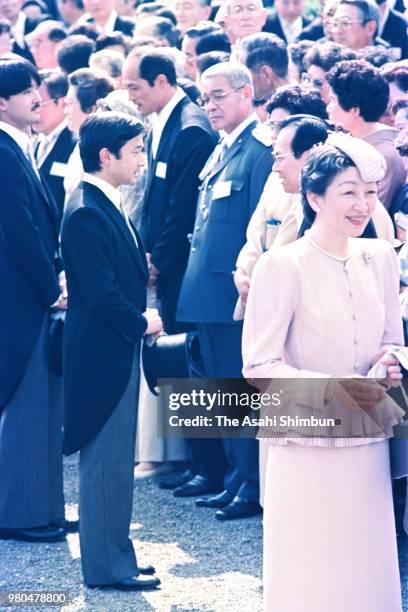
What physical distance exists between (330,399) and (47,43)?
7.71 meters

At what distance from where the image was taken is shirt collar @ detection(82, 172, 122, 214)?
538 cm

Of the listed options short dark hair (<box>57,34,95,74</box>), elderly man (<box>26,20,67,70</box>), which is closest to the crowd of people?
short dark hair (<box>57,34,95,74</box>)

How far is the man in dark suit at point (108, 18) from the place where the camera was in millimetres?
11438

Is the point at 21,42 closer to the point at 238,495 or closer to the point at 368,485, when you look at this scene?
the point at 238,495

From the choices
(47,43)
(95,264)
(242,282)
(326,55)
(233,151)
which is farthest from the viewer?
(47,43)

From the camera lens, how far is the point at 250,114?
6.75 m

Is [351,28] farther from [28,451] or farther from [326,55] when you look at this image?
[28,451]

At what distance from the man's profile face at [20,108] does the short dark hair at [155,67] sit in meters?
0.98

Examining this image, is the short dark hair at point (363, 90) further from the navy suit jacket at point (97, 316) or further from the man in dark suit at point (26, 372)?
the man in dark suit at point (26, 372)

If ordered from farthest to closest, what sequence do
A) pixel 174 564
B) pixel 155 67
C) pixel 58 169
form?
pixel 58 169 → pixel 155 67 → pixel 174 564

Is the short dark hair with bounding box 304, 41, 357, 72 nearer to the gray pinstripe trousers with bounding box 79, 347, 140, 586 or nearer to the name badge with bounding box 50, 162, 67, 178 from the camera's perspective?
the name badge with bounding box 50, 162, 67, 178

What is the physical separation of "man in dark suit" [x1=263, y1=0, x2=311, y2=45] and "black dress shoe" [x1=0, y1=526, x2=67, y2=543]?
5303 mm

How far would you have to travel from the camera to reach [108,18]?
11523 mm

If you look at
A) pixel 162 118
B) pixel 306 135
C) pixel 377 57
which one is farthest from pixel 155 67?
pixel 306 135
